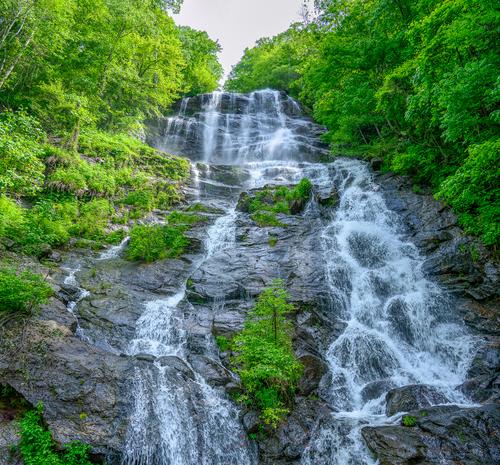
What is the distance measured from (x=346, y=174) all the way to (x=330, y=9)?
26.9 ft

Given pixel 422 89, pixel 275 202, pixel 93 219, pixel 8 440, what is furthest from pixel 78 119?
pixel 422 89

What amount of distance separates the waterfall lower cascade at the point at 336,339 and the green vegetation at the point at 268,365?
0.57 metres

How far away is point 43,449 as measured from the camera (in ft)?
14.8

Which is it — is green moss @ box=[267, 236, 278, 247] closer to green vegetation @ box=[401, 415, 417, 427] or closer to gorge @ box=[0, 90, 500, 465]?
gorge @ box=[0, 90, 500, 465]

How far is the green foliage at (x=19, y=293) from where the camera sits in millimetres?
6086

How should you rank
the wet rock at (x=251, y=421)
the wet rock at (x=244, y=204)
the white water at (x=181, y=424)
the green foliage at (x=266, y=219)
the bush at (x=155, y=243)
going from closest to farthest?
the white water at (x=181, y=424), the wet rock at (x=251, y=421), the bush at (x=155, y=243), the green foliage at (x=266, y=219), the wet rock at (x=244, y=204)

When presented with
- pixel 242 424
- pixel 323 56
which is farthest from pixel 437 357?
pixel 323 56

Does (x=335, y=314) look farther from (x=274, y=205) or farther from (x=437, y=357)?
(x=274, y=205)

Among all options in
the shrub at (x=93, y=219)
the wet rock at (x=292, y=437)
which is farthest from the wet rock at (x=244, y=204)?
the wet rock at (x=292, y=437)

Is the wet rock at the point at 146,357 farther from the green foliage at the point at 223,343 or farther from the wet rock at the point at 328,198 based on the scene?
the wet rock at the point at 328,198

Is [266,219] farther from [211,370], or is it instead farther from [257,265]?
[211,370]

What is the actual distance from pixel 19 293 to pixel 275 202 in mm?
9826

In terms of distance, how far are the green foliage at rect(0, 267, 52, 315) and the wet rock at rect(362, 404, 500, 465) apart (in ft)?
21.7

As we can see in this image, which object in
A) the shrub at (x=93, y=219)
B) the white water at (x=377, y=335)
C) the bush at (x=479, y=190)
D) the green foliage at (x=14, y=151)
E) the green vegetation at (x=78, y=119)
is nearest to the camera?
the white water at (x=377, y=335)
